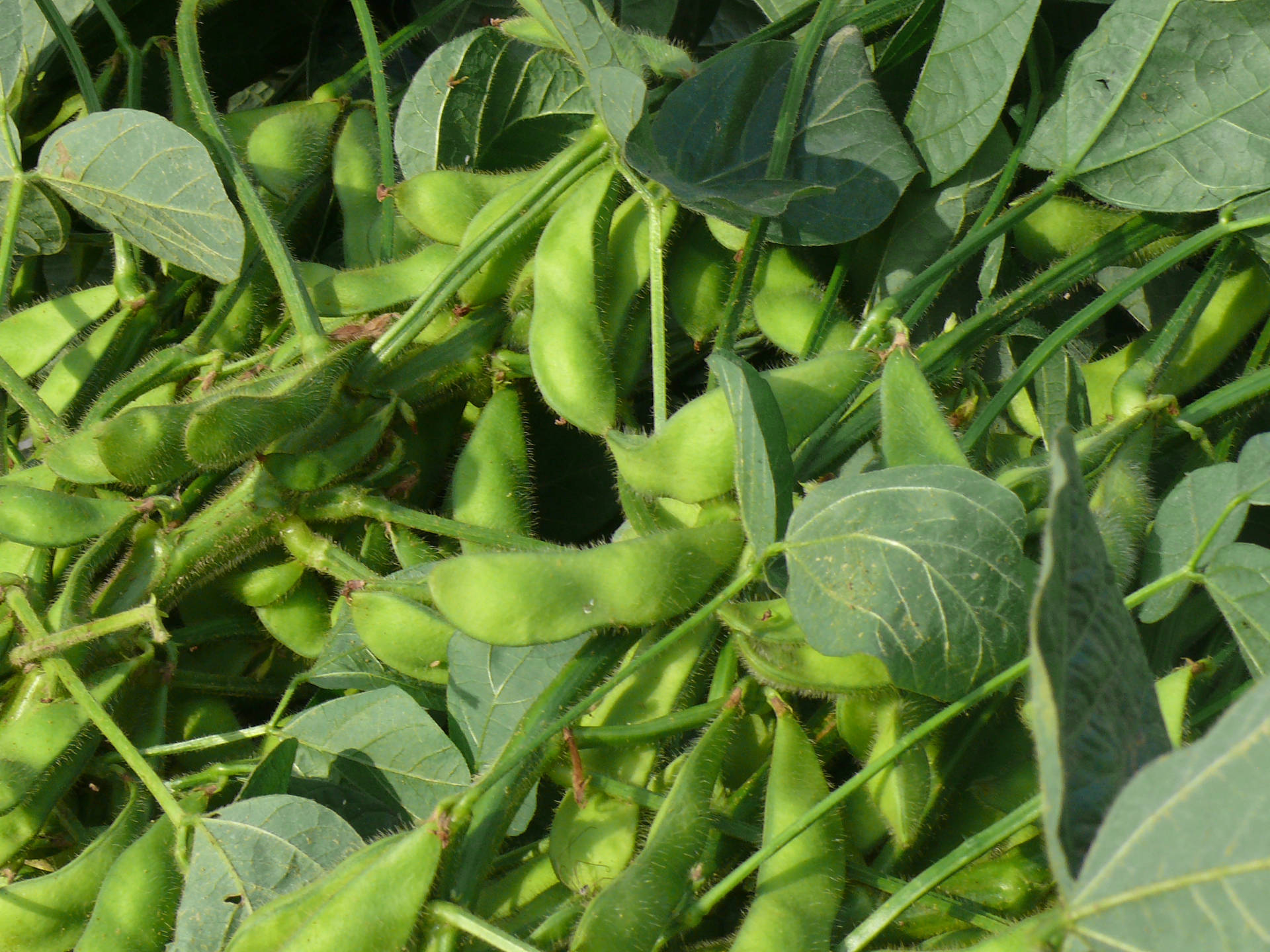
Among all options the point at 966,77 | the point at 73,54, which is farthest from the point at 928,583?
the point at 73,54

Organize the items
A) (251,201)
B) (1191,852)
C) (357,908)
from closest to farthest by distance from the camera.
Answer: (1191,852), (357,908), (251,201)

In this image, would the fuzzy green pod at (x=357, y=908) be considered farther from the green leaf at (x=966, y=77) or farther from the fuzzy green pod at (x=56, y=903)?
the green leaf at (x=966, y=77)

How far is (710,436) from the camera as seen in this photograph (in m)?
0.86

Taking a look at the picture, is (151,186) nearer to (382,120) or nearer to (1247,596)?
(382,120)

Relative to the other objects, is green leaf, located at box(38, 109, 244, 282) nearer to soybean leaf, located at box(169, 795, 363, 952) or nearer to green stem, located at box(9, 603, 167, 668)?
green stem, located at box(9, 603, 167, 668)

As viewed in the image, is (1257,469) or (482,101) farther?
(482,101)

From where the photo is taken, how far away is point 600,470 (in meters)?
1.24

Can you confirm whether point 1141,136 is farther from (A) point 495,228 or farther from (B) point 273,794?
(B) point 273,794

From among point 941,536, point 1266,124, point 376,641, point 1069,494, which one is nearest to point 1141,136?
point 1266,124

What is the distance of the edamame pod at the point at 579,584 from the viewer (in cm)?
80

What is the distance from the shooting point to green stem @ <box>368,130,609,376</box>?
103 cm

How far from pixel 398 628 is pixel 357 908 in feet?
0.97

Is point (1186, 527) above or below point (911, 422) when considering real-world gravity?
below

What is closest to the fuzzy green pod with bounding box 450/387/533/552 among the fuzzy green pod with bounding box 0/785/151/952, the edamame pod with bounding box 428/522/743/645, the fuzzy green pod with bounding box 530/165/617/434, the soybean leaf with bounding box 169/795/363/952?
the fuzzy green pod with bounding box 530/165/617/434
